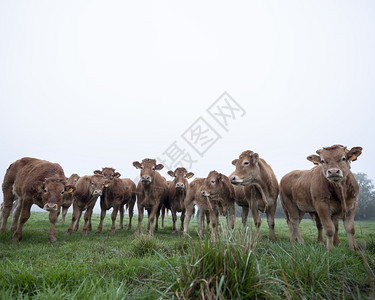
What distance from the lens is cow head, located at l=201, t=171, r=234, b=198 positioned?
8945 millimetres

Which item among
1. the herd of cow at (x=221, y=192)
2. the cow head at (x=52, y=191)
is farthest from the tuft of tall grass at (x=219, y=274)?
the cow head at (x=52, y=191)

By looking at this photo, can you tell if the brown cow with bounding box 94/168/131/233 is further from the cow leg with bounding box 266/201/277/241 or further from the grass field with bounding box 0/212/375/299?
the grass field with bounding box 0/212/375/299

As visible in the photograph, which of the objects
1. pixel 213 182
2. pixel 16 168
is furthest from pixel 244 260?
pixel 16 168

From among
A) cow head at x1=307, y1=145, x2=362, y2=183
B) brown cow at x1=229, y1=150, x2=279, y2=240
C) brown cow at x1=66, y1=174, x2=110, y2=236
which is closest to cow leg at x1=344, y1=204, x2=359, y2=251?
cow head at x1=307, y1=145, x2=362, y2=183

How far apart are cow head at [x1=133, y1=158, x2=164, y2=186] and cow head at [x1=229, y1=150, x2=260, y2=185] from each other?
374 centimetres

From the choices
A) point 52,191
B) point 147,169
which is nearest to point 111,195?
point 147,169

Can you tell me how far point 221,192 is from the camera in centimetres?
923

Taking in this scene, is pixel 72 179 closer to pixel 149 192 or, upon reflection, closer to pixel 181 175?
pixel 149 192

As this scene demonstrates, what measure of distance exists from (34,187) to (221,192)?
6134 mm

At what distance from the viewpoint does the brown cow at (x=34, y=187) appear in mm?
7102

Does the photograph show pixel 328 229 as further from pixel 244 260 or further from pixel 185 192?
pixel 185 192

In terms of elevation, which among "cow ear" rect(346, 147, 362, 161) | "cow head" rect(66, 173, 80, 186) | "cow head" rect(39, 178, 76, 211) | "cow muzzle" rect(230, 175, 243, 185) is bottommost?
"cow head" rect(39, 178, 76, 211)

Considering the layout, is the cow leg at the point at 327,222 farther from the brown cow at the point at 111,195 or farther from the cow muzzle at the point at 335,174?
the brown cow at the point at 111,195

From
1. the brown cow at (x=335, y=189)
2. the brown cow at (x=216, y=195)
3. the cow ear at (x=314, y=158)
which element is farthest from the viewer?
the brown cow at (x=216, y=195)
